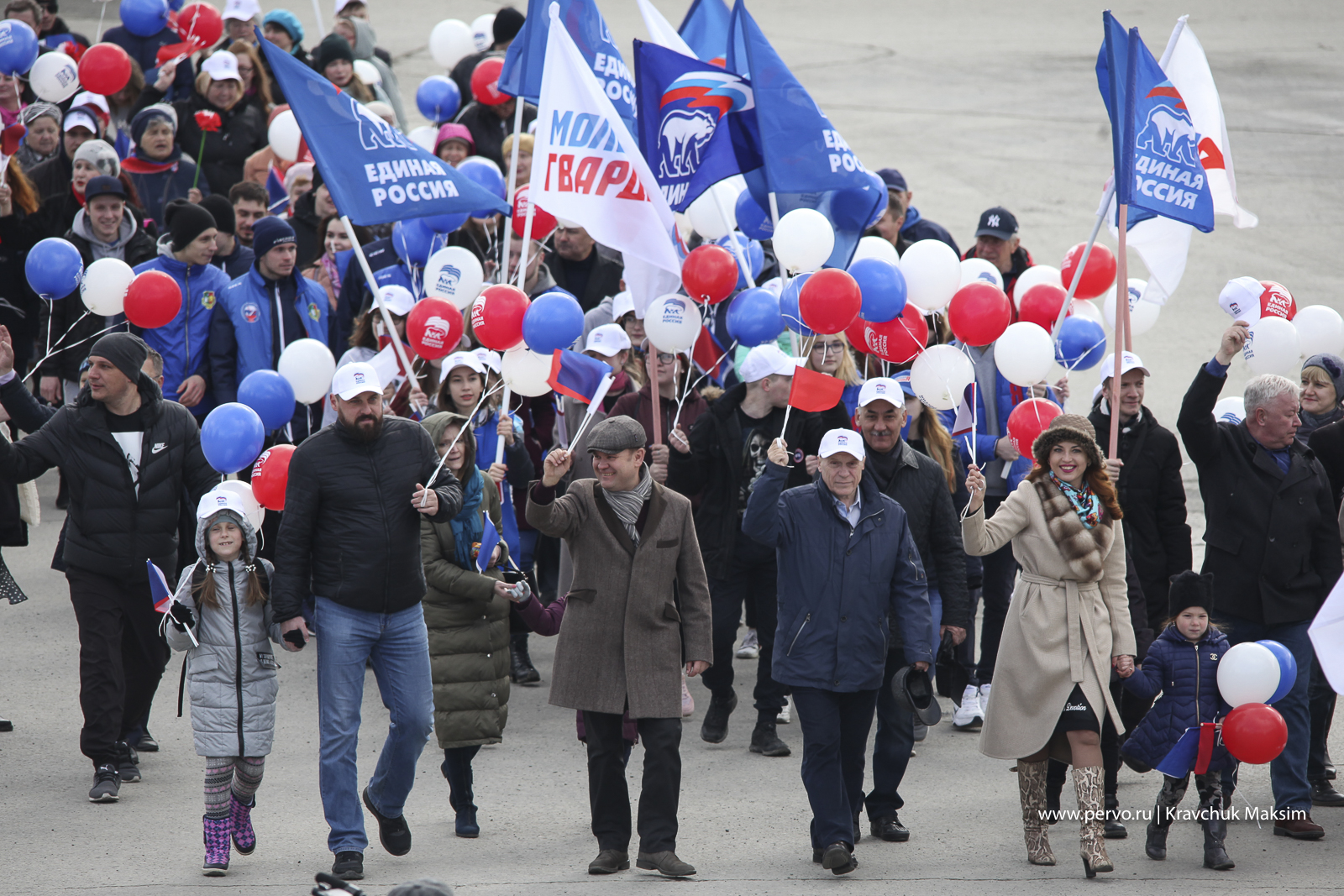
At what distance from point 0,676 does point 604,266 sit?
→ 4669 mm

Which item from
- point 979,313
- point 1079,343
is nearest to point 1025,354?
point 979,313

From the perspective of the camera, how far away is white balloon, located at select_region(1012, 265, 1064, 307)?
945cm

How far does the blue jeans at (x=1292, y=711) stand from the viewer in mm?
7289

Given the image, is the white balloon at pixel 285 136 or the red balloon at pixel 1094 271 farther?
the white balloon at pixel 285 136

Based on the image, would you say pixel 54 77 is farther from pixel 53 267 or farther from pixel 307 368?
pixel 307 368

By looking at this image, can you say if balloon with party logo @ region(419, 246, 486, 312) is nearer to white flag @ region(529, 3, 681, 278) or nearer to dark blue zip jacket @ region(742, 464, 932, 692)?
white flag @ region(529, 3, 681, 278)

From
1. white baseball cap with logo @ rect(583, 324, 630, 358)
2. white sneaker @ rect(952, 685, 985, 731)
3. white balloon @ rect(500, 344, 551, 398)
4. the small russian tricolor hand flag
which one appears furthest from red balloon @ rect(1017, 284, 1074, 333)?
the small russian tricolor hand flag

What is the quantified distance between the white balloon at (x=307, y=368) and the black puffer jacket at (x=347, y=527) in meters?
2.18

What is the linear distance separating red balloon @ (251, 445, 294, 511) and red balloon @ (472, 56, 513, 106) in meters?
6.94

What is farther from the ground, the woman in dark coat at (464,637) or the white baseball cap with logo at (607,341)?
the white baseball cap with logo at (607,341)

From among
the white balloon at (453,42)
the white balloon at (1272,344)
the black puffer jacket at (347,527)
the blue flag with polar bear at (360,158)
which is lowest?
the black puffer jacket at (347,527)

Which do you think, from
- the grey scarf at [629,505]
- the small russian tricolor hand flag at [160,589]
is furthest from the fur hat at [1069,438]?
the small russian tricolor hand flag at [160,589]

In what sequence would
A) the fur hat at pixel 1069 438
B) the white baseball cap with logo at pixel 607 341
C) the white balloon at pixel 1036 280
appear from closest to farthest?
the fur hat at pixel 1069 438
the white baseball cap with logo at pixel 607 341
the white balloon at pixel 1036 280

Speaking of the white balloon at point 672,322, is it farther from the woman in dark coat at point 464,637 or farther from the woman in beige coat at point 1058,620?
the woman in beige coat at point 1058,620
